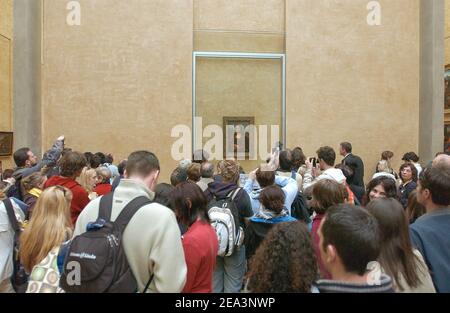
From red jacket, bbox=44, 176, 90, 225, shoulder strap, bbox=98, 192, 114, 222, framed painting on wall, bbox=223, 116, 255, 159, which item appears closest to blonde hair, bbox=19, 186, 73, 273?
shoulder strap, bbox=98, 192, 114, 222

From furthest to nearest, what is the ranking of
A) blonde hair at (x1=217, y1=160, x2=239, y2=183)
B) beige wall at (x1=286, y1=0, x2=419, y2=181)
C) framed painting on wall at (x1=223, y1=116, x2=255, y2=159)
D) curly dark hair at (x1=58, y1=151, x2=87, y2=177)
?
beige wall at (x1=286, y1=0, x2=419, y2=181)
framed painting on wall at (x1=223, y1=116, x2=255, y2=159)
blonde hair at (x1=217, y1=160, x2=239, y2=183)
curly dark hair at (x1=58, y1=151, x2=87, y2=177)

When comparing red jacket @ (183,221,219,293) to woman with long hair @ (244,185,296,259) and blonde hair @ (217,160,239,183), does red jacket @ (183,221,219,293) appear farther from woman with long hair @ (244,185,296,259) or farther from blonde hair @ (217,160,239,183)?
blonde hair @ (217,160,239,183)

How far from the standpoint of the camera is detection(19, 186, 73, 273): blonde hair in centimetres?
310

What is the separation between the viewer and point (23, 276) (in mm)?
3900

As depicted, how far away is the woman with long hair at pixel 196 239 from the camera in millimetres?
3271

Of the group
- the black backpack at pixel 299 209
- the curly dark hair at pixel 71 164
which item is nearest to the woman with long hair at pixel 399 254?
the black backpack at pixel 299 209

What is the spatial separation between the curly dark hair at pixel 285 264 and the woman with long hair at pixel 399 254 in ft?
1.88

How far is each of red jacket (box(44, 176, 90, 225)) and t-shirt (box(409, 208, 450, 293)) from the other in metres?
3.21

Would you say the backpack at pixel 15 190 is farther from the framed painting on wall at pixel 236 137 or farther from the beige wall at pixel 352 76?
the beige wall at pixel 352 76

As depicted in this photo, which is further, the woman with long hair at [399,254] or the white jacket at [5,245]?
the white jacket at [5,245]

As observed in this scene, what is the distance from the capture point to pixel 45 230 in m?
3.13

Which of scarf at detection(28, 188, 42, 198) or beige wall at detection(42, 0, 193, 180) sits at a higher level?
beige wall at detection(42, 0, 193, 180)
